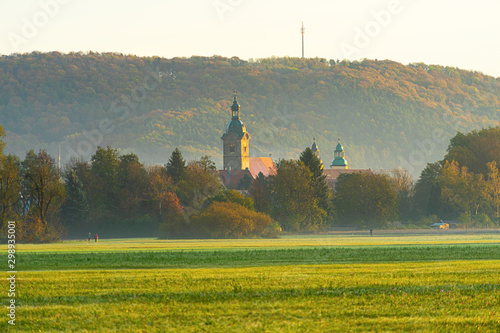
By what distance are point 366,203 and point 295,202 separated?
13444mm

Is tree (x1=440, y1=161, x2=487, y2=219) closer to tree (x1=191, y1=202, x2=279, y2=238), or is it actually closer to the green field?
tree (x1=191, y1=202, x2=279, y2=238)

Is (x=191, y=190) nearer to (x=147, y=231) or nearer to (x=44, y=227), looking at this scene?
(x=147, y=231)

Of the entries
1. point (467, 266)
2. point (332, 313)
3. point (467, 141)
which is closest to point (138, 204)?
point (467, 141)

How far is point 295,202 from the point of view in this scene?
102000mm

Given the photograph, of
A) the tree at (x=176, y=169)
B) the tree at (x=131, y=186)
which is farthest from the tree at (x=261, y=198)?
the tree at (x=131, y=186)

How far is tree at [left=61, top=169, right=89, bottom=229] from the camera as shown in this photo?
322 feet

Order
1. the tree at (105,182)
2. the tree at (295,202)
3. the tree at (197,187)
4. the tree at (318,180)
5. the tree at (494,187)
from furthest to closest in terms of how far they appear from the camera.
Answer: the tree at (494,187), the tree at (318,180), the tree at (105,182), the tree at (295,202), the tree at (197,187)

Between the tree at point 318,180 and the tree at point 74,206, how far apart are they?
104 feet

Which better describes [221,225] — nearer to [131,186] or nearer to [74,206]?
[74,206]

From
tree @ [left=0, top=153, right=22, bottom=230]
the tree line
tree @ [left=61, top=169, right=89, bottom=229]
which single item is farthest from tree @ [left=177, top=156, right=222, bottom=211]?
tree @ [left=0, top=153, right=22, bottom=230]

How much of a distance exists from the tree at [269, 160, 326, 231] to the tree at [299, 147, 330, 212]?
53.9 inches

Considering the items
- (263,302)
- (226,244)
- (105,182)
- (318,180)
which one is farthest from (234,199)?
(263,302)

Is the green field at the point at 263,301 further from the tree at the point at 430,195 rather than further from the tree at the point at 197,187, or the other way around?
the tree at the point at 430,195

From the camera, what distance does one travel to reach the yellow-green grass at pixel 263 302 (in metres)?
14.5
